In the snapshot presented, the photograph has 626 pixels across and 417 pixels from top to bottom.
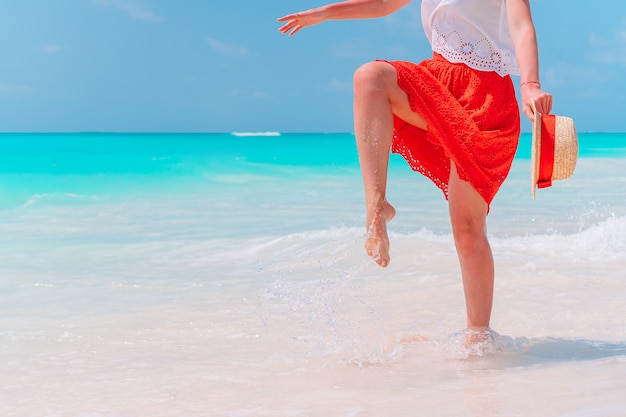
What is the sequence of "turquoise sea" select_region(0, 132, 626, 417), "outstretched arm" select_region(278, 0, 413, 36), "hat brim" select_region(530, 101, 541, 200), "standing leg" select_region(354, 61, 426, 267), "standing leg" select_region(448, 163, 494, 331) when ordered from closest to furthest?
"turquoise sea" select_region(0, 132, 626, 417), "hat brim" select_region(530, 101, 541, 200), "standing leg" select_region(354, 61, 426, 267), "standing leg" select_region(448, 163, 494, 331), "outstretched arm" select_region(278, 0, 413, 36)

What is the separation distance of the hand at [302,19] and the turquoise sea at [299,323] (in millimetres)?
893

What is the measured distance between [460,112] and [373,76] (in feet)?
0.97

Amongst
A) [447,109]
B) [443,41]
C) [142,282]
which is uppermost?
[443,41]

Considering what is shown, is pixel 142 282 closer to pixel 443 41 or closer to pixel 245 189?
pixel 443 41

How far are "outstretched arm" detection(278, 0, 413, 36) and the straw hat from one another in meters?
0.77

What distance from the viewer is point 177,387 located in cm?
227

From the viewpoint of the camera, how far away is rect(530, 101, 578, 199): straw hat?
7.45 ft

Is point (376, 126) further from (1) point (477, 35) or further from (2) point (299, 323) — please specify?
(2) point (299, 323)

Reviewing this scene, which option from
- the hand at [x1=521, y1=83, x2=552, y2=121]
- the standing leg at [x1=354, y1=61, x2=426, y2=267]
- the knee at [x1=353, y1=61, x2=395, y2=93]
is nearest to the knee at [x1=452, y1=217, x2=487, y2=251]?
the standing leg at [x1=354, y1=61, x2=426, y2=267]

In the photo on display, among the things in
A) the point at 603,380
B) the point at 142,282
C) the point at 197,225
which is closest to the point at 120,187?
the point at 197,225

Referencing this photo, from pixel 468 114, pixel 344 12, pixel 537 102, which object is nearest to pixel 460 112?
pixel 468 114

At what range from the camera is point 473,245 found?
8.52 feet

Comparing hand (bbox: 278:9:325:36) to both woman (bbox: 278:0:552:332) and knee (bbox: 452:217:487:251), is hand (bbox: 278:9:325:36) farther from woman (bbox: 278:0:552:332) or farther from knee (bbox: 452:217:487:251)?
knee (bbox: 452:217:487:251)

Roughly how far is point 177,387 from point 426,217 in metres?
5.76
